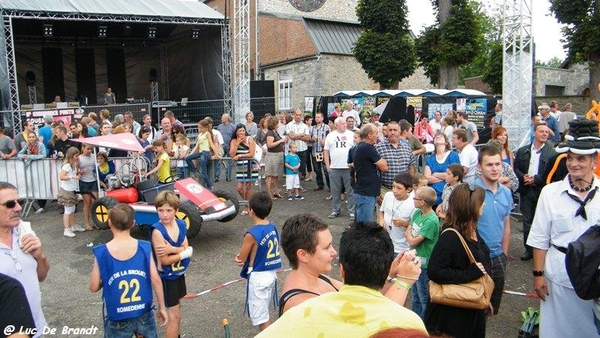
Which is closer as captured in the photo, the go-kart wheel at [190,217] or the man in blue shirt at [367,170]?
the man in blue shirt at [367,170]

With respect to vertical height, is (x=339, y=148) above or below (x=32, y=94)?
below

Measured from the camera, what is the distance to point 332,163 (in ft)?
29.6

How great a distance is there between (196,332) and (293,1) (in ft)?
93.6

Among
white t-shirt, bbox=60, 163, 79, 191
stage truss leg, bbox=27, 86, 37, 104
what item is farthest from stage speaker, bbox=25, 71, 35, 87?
white t-shirt, bbox=60, 163, 79, 191

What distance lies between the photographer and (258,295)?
13.9 feet

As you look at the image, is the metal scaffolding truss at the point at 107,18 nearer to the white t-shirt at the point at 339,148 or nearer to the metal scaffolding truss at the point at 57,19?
the metal scaffolding truss at the point at 57,19

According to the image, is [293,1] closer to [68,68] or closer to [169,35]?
[169,35]

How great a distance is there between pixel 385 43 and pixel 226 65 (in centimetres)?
785

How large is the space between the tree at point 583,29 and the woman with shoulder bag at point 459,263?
20.0m

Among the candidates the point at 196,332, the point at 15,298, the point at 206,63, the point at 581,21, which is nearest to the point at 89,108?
the point at 206,63

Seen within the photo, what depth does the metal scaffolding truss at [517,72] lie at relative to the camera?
39.8 ft

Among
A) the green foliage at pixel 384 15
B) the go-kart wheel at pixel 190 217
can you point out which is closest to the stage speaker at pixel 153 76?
the green foliage at pixel 384 15

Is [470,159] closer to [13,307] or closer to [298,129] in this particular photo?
[298,129]

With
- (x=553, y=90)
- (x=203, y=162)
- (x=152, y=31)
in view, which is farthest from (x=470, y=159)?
(x=553, y=90)
